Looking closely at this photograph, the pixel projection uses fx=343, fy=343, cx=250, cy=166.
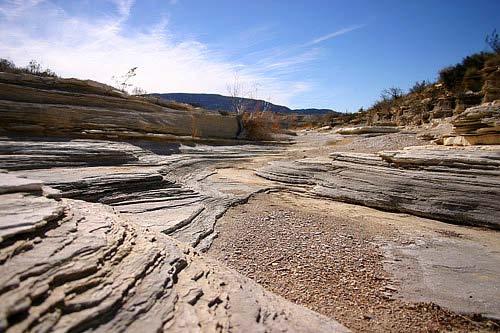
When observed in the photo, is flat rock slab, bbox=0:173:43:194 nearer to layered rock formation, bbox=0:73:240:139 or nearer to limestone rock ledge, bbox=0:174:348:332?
limestone rock ledge, bbox=0:174:348:332

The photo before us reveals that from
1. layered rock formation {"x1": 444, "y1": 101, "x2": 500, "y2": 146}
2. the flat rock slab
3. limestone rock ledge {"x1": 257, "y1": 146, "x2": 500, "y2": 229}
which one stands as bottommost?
limestone rock ledge {"x1": 257, "y1": 146, "x2": 500, "y2": 229}

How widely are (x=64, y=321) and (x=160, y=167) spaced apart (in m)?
5.18

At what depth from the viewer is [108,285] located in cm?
180

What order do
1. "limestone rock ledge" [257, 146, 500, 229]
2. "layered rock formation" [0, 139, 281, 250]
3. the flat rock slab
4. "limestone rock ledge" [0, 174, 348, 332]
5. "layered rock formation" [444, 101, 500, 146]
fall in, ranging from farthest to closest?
1. "layered rock formation" [444, 101, 500, 146]
2. "limestone rock ledge" [257, 146, 500, 229]
3. "layered rock formation" [0, 139, 281, 250]
4. the flat rock slab
5. "limestone rock ledge" [0, 174, 348, 332]

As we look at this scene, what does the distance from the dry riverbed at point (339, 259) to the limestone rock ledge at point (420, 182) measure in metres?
0.28

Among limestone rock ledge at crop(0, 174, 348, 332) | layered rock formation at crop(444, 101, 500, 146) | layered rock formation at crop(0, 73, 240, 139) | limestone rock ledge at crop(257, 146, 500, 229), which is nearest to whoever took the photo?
limestone rock ledge at crop(0, 174, 348, 332)

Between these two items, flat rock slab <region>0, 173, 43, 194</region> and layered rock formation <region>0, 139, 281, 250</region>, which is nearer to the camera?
flat rock slab <region>0, 173, 43, 194</region>

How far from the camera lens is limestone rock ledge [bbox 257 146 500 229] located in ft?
15.5

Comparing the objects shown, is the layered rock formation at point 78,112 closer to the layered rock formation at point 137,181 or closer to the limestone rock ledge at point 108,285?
the layered rock formation at point 137,181

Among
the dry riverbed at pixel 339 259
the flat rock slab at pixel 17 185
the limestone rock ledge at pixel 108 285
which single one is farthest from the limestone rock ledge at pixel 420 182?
the flat rock slab at pixel 17 185

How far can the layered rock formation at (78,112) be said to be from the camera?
690cm

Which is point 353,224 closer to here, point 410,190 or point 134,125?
point 410,190

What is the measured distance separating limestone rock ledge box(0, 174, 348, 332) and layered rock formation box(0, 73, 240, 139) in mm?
5131

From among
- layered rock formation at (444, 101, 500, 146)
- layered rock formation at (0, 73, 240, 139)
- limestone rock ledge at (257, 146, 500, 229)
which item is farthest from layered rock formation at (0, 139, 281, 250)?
layered rock formation at (444, 101, 500, 146)
